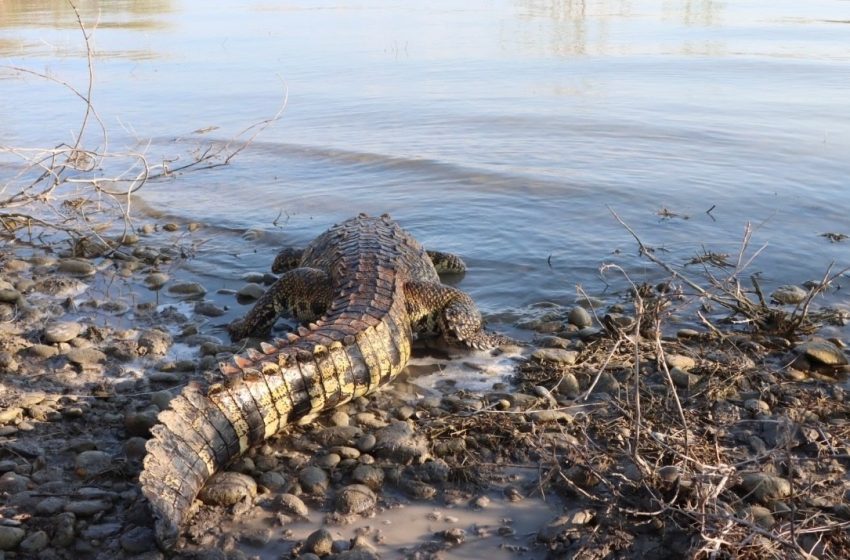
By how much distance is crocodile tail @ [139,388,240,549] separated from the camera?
3119 mm

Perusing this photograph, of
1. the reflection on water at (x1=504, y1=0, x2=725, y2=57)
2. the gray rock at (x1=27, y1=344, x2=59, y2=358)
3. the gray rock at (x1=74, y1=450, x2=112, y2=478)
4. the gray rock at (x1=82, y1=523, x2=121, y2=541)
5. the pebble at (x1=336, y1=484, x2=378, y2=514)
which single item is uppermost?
the reflection on water at (x1=504, y1=0, x2=725, y2=57)

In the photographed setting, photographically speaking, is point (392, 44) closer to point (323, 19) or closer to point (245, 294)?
point (323, 19)

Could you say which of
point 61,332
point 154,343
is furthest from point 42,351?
point 154,343

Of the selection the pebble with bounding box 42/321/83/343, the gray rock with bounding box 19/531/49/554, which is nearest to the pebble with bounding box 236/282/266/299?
the pebble with bounding box 42/321/83/343

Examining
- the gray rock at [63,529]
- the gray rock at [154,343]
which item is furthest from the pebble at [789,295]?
the gray rock at [63,529]

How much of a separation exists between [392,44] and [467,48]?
2.17 meters

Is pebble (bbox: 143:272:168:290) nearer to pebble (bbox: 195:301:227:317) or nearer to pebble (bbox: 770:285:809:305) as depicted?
pebble (bbox: 195:301:227:317)

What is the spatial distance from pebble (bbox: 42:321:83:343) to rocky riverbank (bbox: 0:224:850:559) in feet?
0.04

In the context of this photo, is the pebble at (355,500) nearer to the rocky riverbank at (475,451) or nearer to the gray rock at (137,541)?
the rocky riverbank at (475,451)

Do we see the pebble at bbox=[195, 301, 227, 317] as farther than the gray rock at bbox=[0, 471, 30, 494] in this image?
Yes

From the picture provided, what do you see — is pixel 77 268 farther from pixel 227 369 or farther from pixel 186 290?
pixel 227 369

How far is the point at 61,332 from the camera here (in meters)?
5.16

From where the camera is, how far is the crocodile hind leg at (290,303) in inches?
219

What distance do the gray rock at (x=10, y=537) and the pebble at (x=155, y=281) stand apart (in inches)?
132
